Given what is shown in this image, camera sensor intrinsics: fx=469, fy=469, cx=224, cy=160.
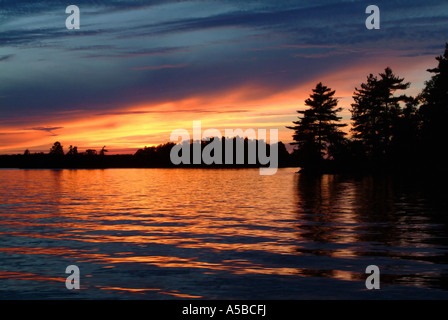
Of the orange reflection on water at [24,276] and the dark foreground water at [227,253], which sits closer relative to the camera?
the dark foreground water at [227,253]

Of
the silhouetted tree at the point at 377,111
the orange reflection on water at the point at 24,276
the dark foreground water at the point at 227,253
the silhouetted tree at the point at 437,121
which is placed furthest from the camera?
the silhouetted tree at the point at 377,111

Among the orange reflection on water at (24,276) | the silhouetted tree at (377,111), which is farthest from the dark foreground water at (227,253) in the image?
the silhouetted tree at (377,111)

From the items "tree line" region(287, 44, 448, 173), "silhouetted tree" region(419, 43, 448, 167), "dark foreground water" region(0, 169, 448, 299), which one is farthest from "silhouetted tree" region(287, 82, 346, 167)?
"dark foreground water" region(0, 169, 448, 299)

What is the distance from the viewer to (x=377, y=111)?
9425 cm

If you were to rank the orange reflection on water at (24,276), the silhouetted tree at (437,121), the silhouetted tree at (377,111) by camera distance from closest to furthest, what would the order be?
the orange reflection on water at (24,276) → the silhouetted tree at (437,121) → the silhouetted tree at (377,111)

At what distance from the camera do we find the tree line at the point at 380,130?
213 feet

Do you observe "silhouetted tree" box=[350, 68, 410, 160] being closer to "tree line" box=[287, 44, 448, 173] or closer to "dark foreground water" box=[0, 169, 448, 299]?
"tree line" box=[287, 44, 448, 173]

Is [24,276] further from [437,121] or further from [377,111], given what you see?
[377,111]

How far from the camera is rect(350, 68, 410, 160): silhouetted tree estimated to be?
91.1 metres

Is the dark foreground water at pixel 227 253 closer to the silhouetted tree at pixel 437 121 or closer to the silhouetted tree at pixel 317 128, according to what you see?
the silhouetted tree at pixel 437 121

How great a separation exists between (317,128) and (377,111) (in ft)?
Answer: 48.4

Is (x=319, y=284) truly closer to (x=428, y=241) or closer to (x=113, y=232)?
(x=428, y=241)

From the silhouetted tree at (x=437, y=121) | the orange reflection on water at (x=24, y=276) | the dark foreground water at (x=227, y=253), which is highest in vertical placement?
the silhouetted tree at (x=437, y=121)

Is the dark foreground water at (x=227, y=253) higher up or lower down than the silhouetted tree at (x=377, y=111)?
lower down
